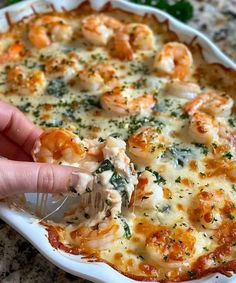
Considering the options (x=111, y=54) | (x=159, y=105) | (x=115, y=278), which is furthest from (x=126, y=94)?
(x=115, y=278)

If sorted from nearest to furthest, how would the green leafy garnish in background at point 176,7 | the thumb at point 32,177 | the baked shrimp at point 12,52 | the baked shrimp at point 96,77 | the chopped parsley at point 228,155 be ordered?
the thumb at point 32,177
the chopped parsley at point 228,155
the baked shrimp at point 96,77
the baked shrimp at point 12,52
the green leafy garnish in background at point 176,7

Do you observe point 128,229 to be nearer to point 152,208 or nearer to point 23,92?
point 152,208

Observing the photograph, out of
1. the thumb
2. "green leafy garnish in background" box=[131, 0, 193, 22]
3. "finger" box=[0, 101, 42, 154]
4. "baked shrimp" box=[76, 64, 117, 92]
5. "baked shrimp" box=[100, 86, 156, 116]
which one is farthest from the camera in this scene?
"green leafy garnish in background" box=[131, 0, 193, 22]

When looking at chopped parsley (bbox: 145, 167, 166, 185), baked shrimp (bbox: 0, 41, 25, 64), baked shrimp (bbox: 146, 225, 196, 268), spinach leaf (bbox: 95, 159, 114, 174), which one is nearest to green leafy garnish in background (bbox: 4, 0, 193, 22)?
baked shrimp (bbox: 0, 41, 25, 64)

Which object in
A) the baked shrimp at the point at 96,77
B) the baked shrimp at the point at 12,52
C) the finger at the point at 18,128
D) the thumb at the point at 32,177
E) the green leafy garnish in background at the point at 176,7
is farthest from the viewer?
the green leafy garnish in background at the point at 176,7

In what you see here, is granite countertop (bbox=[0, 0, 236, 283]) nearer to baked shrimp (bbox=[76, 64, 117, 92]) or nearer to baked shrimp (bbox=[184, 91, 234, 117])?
baked shrimp (bbox=[76, 64, 117, 92])

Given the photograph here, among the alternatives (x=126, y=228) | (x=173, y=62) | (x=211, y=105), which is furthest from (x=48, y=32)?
(x=126, y=228)

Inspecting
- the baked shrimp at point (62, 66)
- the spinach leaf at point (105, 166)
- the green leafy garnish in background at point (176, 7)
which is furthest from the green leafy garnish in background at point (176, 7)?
the spinach leaf at point (105, 166)

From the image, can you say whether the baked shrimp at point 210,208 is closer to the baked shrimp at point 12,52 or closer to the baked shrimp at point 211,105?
the baked shrimp at point 211,105
